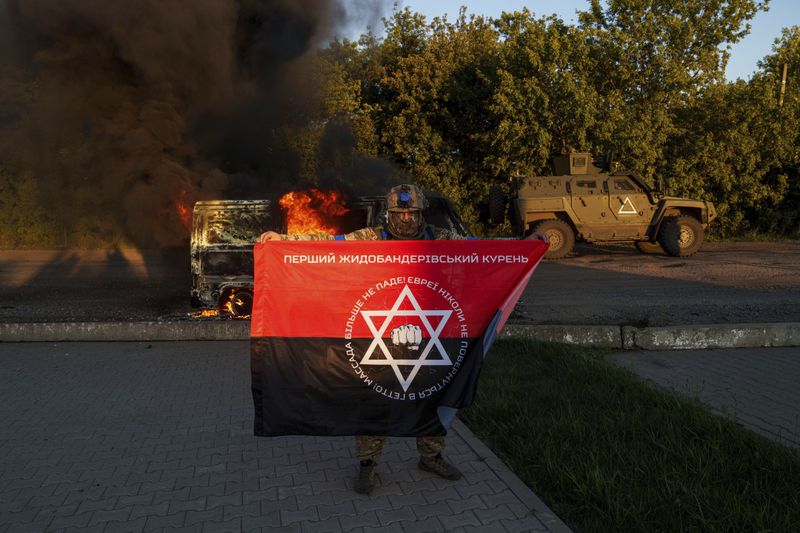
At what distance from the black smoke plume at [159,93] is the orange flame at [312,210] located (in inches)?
42.0

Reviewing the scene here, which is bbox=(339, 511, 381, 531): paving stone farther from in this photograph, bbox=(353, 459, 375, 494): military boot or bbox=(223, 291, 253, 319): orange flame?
bbox=(223, 291, 253, 319): orange flame

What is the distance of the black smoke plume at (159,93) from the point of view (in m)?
10.7

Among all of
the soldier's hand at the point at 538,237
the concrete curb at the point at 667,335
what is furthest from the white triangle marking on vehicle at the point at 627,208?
the soldier's hand at the point at 538,237

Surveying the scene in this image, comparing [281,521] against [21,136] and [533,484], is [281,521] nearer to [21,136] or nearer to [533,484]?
[533,484]

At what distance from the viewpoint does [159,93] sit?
11.2 m

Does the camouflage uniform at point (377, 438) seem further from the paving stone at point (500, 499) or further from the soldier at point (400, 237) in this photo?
the paving stone at point (500, 499)

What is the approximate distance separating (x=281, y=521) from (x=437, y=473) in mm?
1011

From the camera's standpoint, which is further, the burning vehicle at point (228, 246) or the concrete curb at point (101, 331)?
the burning vehicle at point (228, 246)

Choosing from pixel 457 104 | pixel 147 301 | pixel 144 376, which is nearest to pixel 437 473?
pixel 144 376

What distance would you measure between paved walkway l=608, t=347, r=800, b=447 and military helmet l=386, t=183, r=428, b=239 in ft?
8.70

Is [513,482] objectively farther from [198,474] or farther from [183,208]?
[183,208]

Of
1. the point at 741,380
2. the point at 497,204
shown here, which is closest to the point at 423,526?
the point at 741,380

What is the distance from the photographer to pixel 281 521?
3.30 metres

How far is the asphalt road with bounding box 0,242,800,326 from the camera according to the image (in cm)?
871
